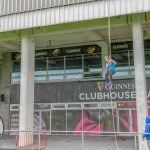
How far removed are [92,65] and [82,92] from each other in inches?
73.8

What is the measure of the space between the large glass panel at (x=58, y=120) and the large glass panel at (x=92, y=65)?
3.01 meters

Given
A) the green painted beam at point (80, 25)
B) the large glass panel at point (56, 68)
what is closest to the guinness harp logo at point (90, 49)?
the large glass panel at point (56, 68)

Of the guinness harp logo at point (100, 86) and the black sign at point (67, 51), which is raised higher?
the black sign at point (67, 51)

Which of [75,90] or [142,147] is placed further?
[75,90]

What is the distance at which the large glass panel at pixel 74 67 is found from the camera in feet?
60.8

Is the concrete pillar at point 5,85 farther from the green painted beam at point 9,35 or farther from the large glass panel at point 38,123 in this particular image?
the green painted beam at point 9,35

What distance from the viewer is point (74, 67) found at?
1867cm

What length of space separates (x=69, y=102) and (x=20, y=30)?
19.9 feet

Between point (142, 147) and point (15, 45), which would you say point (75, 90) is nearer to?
point (15, 45)

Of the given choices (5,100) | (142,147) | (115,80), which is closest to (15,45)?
(5,100)

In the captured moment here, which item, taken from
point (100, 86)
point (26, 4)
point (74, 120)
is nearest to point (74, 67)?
point (100, 86)

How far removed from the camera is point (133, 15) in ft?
41.2

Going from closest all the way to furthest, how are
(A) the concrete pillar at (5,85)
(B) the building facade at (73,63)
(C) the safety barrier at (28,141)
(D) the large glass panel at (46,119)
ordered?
(C) the safety barrier at (28,141)
(B) the building facade at (73,63)
(D) the large glass panel at (46,119)
(A) the concrete pillar at (5,85)

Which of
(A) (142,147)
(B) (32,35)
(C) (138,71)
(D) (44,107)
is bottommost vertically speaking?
(A) (142,147)
